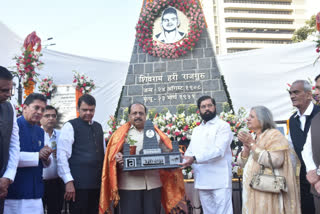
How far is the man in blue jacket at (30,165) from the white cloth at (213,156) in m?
1.62

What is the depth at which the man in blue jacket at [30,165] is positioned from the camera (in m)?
2.54

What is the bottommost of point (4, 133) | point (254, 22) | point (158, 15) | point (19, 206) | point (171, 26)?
point (19, 206)

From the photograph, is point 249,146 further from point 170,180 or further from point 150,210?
point 150,210

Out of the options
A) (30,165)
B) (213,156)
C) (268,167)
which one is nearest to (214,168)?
(213,156)

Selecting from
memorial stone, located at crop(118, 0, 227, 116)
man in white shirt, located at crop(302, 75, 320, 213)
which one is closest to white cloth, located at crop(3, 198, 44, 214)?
man in white shirt, located at crop(302, 75, 320, 213)

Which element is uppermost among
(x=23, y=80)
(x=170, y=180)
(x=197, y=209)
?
(x=23, y=80)

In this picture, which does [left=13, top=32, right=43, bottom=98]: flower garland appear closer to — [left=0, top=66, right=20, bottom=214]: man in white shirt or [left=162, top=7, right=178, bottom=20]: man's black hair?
[left=162, top=7, right=178, bottom=20]: man's black hair

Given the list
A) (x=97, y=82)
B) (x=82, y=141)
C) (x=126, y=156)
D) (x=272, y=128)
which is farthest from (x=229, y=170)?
(x=97, y=82)

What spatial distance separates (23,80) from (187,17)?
4151 millimetres

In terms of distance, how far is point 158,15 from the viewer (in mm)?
7605

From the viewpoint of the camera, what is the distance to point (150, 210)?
2.98 meters

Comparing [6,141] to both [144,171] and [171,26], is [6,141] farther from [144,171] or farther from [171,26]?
[171,26]

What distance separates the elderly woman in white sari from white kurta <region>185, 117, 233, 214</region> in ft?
0.78

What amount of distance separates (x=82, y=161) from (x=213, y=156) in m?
1.40
